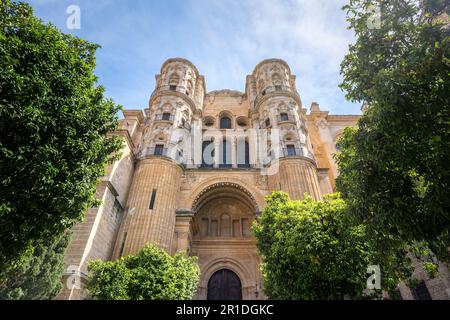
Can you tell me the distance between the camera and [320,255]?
7.64 m

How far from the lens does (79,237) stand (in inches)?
443

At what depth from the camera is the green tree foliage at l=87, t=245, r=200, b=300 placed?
8914mm

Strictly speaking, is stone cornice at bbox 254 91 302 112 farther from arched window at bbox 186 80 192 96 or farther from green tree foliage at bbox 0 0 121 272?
green tree foliage at bbox 0 0 121 272

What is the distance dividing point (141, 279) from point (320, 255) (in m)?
6.55

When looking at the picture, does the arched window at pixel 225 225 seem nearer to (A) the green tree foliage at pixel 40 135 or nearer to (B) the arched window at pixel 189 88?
(B) the arched window at pixel 189 88

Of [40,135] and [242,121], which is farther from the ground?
[242,121]

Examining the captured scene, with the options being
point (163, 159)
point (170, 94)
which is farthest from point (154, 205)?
point (170, 94)

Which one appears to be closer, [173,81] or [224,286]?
[224,286]

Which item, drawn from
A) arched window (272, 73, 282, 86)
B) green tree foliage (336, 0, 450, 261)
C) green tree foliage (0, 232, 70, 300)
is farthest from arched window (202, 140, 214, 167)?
green tree foliage (336, 0, 450, 261)

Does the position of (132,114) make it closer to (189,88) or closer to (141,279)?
(189,88)

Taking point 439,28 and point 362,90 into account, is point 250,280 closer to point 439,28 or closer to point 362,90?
point 362,90

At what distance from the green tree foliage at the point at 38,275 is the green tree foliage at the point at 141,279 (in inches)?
52.4

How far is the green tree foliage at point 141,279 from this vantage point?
8.91 m
